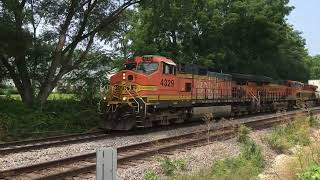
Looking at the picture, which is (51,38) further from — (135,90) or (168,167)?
(168,167)

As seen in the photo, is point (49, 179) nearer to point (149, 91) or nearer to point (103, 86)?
point (149, 91)

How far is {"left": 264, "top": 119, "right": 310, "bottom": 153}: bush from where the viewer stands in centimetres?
1645

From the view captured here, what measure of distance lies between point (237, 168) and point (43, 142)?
8.26 meters

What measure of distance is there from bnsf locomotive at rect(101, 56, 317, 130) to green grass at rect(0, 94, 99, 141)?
2178mm

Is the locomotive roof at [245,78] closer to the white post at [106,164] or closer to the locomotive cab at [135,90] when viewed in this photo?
the locomotive cab at [135,90]

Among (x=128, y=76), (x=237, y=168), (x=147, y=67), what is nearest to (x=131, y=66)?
(x=147, y=67)

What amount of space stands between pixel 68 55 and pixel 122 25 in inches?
189

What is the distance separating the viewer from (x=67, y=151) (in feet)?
49.0

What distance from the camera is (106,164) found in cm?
533

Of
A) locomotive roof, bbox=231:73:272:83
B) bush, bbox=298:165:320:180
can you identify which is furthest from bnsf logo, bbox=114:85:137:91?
bush, bbox=298:165:320:180

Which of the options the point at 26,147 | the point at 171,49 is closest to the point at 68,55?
the point at 26,147

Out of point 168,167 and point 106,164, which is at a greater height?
point 106,164

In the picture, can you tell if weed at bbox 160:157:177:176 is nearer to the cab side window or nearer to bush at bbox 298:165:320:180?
bush at bbox 298:165:320:180

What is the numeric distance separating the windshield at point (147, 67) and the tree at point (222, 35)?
1420 cm
